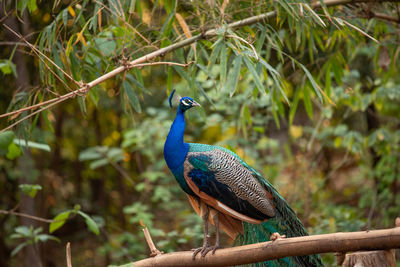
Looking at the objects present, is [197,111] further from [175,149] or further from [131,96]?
[175,149]

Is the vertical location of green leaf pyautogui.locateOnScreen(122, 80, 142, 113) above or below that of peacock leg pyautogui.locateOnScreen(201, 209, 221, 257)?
above

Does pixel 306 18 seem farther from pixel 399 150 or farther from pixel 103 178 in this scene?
pixel 103 178

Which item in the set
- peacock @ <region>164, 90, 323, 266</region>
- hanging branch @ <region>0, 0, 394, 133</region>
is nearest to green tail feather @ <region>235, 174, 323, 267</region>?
peacock @ <region>164, 90, 323, 266</region>

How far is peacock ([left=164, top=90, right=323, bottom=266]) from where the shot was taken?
2629mm

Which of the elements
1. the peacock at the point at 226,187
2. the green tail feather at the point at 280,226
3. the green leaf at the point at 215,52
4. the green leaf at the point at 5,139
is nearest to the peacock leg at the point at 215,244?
the peacock at the point at 226,187

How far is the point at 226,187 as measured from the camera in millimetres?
2631

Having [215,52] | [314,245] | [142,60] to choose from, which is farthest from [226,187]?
[142,60]

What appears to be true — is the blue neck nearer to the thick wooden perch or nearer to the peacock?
the peacock

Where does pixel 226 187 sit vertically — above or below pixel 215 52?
below

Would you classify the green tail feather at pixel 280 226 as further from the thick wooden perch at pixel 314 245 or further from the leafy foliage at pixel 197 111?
the leafy foliage at pixel 197 111

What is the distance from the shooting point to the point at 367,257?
2.30 metres

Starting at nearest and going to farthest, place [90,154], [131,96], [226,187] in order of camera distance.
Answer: [226,187]
[131,96]
[90,154]

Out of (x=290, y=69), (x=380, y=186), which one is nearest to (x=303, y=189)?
(x=380, y=186)

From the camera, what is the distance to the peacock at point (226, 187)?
8.63 feet
